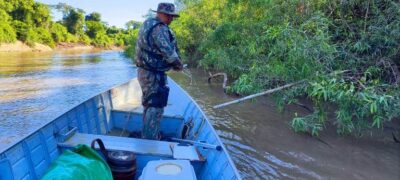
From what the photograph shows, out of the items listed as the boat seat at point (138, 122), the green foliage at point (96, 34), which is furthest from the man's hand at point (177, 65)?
the green foliage at point (96, 34)

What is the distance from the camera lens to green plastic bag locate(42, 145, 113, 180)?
2100 millimetres

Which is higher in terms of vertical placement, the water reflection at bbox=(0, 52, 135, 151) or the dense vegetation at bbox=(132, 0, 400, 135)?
the dense vegetation at bbox=(132, 0, 400, 135)

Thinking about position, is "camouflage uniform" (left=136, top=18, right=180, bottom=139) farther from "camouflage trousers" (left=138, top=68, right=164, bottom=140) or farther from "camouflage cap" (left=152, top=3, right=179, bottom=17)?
"camouflage cap" (left=152, top=3, right=179, bottom=17)

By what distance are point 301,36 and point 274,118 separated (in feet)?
9.38

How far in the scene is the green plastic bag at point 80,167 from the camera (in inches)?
82.7

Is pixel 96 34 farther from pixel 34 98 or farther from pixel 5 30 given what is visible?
pixel 34 98

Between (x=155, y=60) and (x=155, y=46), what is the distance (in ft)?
0.50

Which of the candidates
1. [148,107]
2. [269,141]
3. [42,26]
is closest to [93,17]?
[42,26]

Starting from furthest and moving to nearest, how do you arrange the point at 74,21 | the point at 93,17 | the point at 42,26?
1. the point at 93,17
2. the point at 74,21
3. the point at 42,26

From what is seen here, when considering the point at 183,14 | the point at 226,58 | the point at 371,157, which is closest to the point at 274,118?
the point at 226,58

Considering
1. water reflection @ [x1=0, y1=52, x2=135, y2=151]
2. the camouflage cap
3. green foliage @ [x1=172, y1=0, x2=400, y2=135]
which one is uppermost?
the camouflage cap

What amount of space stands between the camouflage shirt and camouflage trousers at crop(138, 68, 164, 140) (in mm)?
103

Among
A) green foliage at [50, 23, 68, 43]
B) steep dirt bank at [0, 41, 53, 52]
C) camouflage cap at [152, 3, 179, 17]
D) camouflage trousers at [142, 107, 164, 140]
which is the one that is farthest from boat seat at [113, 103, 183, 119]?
green foliage at [50, 23, 68, 43]

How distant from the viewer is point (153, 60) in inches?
131
